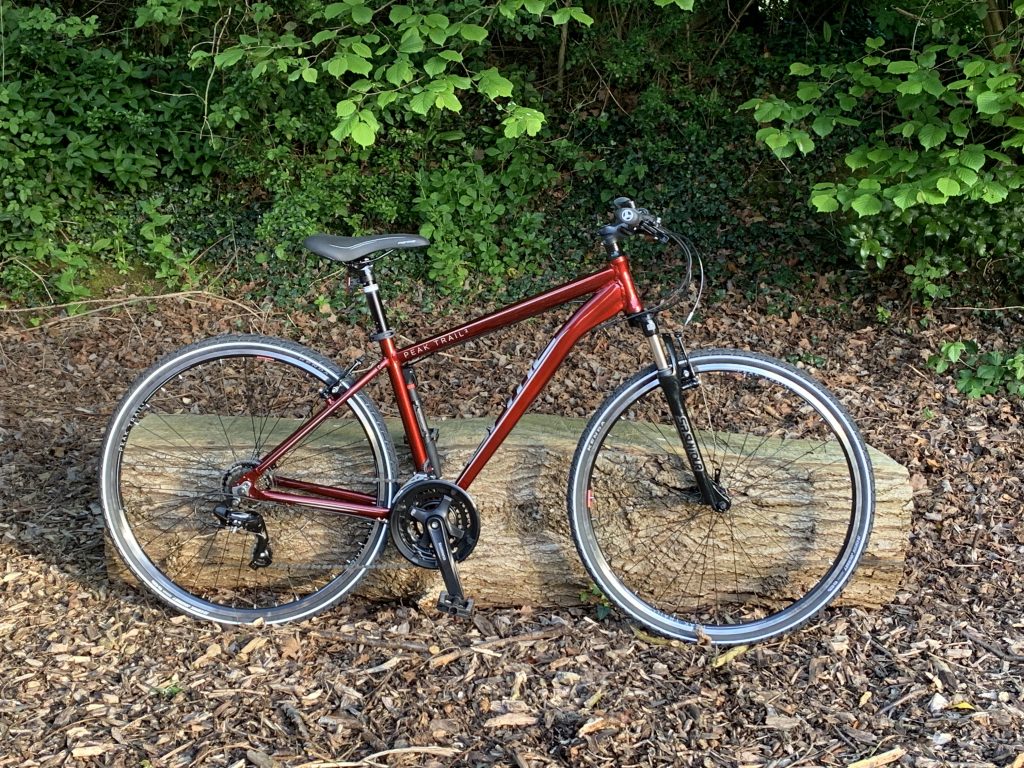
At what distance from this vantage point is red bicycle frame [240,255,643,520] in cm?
279

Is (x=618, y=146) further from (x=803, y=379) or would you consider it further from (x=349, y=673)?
(x=349, y=673)

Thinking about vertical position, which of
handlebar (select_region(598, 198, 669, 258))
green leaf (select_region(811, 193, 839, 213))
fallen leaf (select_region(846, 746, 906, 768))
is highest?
handlebar (select_region(598, 198, 669, 258))

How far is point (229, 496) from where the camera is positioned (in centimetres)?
300

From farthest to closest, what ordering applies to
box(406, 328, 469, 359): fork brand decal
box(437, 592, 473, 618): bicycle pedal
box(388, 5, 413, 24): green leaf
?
box(388, 5, 413, 24): green leaf
box(437, 592, 473, 618): bicycle pedal
box(406, 328, 469, 359): fork brand decal

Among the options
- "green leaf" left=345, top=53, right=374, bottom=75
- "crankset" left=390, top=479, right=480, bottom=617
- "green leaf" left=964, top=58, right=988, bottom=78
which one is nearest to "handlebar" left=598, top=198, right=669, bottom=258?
"crankset" left=390, top=479, right=480, bottom=617

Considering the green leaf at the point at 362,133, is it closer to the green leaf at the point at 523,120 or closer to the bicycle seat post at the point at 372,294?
the green leaf at the point at 523,120

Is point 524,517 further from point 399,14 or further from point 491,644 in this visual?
point 399,14

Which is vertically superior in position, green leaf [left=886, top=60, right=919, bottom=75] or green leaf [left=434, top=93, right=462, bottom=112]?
green leaf [left=886, top=60, right=919, bottom=75]

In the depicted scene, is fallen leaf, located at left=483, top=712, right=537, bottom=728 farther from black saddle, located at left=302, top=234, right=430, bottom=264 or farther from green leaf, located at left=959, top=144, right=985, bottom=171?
green leaf, located at left=959, top=144, right=985, bottom=171

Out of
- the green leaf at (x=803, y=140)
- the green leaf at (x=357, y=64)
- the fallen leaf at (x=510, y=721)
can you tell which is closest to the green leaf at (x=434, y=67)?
the green leaf at (x=357, y=64)

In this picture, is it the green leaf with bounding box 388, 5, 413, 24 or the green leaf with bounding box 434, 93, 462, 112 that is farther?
the green leaf with bounding box 388, 5, 413, 24

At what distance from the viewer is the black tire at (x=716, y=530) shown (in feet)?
9.69

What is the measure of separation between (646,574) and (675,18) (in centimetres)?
359

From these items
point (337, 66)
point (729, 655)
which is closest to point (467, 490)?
point (729, 655)
